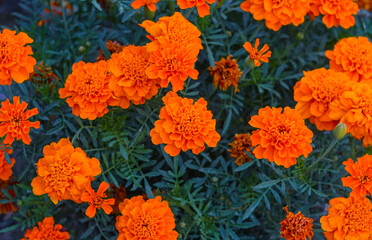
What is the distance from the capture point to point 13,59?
57.9 inches

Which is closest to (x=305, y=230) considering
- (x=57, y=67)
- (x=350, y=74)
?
(x=350, y=74)

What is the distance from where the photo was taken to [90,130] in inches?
69.1

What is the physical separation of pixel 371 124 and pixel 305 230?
455mm

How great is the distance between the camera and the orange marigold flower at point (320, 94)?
157 centimetres

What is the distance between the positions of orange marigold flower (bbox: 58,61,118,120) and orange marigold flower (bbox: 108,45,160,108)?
34mm

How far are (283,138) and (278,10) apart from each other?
1.96 feet

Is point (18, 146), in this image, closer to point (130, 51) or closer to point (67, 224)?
point (67, 224)

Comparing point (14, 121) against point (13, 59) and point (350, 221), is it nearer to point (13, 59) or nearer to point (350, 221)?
point (13, 59)

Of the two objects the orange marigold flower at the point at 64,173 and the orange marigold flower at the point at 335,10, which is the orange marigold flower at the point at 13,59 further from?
the orange marigold flower at the point at 335,10

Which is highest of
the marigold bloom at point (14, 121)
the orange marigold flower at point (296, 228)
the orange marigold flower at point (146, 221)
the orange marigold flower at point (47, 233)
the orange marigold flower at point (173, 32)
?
the orange marigold flower at point (173, 32)

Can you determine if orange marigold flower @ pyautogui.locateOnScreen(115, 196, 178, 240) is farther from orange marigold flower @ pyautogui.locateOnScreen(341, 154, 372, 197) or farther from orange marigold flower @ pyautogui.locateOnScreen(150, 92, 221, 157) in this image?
orange marigold flower @ pyautogui.locateOnScreen(341, 154, 372, 197)

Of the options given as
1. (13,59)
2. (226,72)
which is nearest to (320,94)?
(226,72)

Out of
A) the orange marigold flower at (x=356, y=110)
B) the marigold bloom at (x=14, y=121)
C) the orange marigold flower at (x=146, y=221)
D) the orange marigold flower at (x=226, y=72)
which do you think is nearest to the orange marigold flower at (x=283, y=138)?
the orange marigold flower at (x=356, y=110)

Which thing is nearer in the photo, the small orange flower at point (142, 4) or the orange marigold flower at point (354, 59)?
the small orange flower at point (142, 4)
